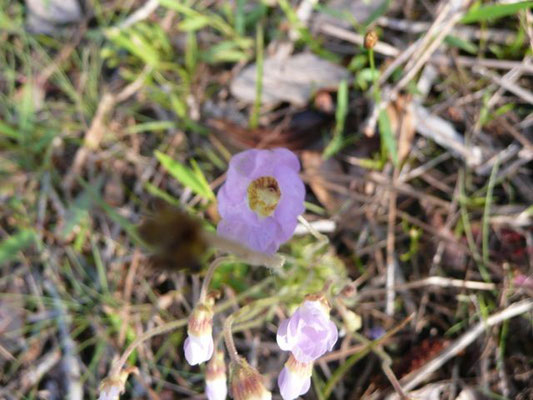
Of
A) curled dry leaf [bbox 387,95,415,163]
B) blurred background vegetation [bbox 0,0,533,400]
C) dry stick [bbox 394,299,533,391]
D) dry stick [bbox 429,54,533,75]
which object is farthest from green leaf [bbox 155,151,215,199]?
dry stick [bbox 429,54,533,75]

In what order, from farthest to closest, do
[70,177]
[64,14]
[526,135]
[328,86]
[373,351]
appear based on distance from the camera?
[64,14], [70,177], [328,86], [526,135], [373,351]

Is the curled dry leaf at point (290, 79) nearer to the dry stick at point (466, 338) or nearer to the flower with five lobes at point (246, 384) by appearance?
the dry stick at point (466, 338)

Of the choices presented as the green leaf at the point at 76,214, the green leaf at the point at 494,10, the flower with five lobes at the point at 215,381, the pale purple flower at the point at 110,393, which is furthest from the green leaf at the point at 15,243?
the green leaf at the point at 494,10

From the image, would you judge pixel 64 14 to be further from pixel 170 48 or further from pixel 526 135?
pixel 526 135

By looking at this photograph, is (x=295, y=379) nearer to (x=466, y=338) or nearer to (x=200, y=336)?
(x=200, y=336)

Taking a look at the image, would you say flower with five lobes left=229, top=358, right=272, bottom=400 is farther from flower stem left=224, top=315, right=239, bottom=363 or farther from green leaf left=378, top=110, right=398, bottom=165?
green leaf left=378, top=110, right=398, bottom=165

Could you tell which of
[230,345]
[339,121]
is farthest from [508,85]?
[230,345]

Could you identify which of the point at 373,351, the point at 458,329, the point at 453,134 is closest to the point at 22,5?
the point at 453,134
